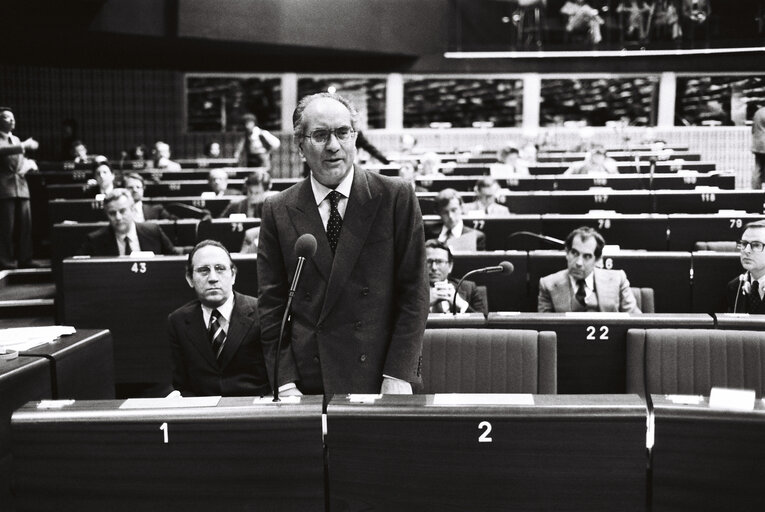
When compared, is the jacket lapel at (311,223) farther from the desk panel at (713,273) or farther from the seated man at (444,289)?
the desk panel at (713,273)

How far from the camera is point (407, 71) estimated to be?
14.5 meters

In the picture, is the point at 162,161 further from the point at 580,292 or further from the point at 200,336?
the point at 200,336

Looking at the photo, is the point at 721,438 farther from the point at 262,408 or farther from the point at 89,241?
the point at 89,241

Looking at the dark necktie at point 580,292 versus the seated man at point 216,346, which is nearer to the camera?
the seated man at point 216,346

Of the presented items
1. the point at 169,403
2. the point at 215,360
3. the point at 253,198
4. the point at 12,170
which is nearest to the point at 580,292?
the point at 215,360

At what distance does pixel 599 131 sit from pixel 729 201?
8870 mm

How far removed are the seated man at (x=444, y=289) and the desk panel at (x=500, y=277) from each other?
14.4 inches

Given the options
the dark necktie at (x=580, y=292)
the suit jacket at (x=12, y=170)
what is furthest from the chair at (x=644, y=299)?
the suit jacket at (x=12, y=170)

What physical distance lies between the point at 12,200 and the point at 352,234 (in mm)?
6206

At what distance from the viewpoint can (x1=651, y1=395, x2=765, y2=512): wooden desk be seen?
1.30m

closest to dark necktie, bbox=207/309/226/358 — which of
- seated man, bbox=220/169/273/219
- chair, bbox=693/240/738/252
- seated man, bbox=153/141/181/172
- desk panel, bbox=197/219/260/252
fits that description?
desk panel, bbox=197/219/260/252

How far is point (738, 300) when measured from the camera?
4090mm

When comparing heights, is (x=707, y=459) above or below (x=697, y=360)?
above

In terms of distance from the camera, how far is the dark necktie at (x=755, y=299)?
3957mm
